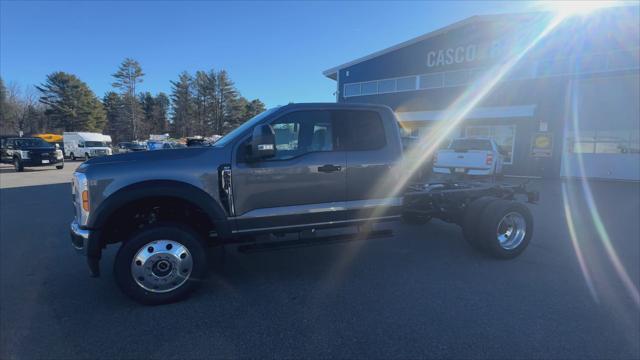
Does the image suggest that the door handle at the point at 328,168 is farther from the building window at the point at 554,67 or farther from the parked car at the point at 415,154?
the building window at the point at 554,67

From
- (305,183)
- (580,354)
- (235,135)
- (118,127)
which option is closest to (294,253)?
(305,183)

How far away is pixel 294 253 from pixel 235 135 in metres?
Result: 2.12

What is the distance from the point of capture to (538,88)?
16.3 metres

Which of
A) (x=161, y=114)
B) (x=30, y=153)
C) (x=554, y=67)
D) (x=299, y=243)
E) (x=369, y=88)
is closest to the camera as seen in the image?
(x=299, y=243)

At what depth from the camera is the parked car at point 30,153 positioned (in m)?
17.7

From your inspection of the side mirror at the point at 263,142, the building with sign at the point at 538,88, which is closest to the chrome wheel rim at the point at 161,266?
the side mirror at the point at 263,142

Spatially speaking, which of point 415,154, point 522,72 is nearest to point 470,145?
point 415,154

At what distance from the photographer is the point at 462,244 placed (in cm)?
525

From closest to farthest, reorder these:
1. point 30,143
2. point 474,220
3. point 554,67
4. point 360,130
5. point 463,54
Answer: point 360,130 < point 474,220 < point 554,67 < point 30,143 < point 463,54

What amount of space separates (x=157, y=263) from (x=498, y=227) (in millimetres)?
4220

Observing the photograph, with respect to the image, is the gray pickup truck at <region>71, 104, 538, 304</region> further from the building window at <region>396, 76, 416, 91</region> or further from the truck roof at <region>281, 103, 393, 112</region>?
the building window at <region>396, 76, 416, 91</region>

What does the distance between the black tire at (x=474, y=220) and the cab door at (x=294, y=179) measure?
1989 mm

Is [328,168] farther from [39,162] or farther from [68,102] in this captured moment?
[68,102]

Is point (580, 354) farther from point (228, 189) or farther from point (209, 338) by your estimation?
point (228, 189)
